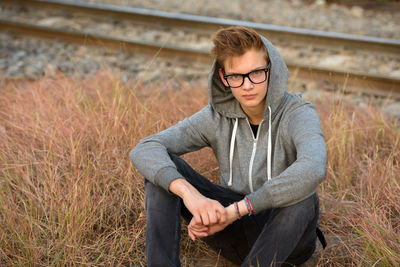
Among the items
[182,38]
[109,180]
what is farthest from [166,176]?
[182,38]

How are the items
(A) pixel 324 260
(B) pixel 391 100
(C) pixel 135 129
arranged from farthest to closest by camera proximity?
(B) pixel 391 100 < (C) pixel 135 129 < (A) pixel 324 260

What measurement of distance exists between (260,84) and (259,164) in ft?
1.64

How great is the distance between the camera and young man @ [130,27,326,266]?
216cm

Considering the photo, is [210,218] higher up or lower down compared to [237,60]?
lower down

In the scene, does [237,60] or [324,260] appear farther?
[324,260]

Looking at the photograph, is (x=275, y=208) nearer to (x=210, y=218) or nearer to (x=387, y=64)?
(x=210, y=218)

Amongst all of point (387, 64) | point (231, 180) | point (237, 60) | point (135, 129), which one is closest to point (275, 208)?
point (231, 180)

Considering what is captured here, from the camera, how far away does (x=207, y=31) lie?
22.9 feet

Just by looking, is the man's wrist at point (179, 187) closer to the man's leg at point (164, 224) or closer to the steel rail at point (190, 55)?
the man's leg at point (164, 224)

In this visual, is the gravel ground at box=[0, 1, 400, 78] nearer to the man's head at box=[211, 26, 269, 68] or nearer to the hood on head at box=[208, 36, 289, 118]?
the hood on head at box=[208, 36, 289, 118]

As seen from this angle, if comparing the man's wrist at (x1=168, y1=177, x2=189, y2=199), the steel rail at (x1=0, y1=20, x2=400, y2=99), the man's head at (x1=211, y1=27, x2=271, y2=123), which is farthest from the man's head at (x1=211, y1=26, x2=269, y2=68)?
the steel rail at (x1=0, y1=20, x2=400, y2=99)

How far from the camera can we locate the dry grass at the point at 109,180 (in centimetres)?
263

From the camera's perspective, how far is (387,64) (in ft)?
19.9

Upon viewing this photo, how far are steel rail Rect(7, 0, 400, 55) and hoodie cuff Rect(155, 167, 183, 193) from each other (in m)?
4.29
